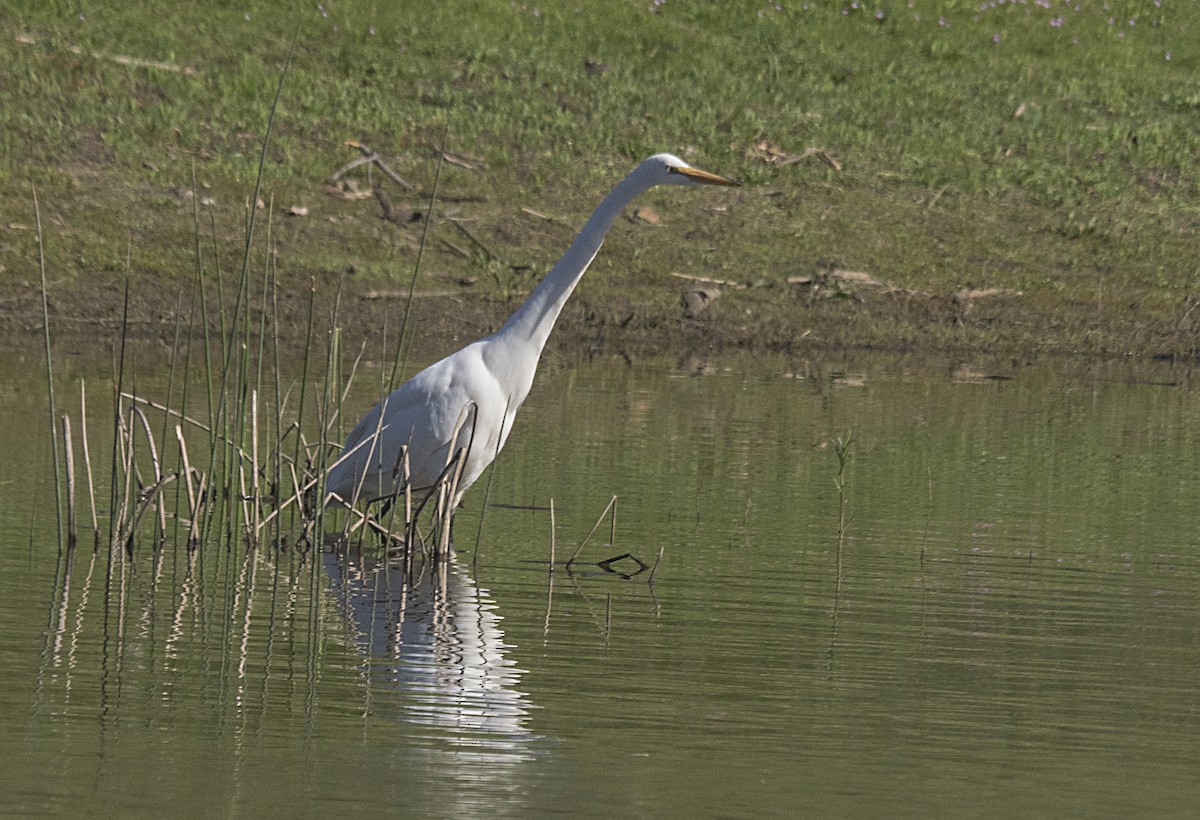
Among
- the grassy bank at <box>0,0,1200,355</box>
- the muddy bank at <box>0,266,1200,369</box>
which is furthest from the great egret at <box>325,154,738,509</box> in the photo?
the grassy bank at <box>0,0,1200,355</box>

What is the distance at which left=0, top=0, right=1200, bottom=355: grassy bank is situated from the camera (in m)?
20.4

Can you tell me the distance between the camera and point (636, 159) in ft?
77.4

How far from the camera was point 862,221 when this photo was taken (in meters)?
22.6

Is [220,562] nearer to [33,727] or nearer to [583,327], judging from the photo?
[33,727]

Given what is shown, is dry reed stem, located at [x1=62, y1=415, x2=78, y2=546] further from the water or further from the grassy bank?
the grassy bank

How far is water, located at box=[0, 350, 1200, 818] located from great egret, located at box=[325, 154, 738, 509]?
0.43 meters

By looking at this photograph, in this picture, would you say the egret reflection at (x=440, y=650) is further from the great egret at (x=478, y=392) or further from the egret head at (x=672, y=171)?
the egret head at (x=672, y=171)

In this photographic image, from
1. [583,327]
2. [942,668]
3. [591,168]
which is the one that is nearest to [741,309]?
[583,327]

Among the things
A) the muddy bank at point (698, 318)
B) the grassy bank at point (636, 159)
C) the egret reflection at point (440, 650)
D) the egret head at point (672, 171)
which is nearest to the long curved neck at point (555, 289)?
the egret head at point (672, 171)

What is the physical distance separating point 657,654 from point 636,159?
16741 mm

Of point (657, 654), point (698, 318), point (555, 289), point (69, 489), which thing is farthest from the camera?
point (698, 318)

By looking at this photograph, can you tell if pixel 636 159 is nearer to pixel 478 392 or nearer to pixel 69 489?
pixel 478 392

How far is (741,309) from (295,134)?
5.34 meters

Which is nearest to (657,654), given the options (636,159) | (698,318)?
(698,318)
